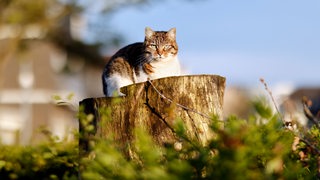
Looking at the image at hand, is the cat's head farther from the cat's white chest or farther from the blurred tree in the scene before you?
the blurred tree

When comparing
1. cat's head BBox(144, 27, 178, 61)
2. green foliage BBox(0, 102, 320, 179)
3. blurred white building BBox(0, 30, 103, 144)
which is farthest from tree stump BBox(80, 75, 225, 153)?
blurred white building BBox(0, 30, 103, 144)

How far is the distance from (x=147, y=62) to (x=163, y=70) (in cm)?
18

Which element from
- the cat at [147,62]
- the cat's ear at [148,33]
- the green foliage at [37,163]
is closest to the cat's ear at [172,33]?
the cat at [147,62]

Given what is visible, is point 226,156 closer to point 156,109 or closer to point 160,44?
point 156,109

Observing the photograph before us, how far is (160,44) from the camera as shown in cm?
715

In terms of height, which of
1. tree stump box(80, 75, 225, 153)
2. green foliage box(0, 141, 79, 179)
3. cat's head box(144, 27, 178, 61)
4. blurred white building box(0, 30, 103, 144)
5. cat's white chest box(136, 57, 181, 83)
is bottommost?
green foliage box(0, 141, 79, 179)

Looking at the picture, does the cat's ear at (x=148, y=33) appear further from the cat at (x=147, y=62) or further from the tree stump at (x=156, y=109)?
the tree stump at (x=156, y=109)

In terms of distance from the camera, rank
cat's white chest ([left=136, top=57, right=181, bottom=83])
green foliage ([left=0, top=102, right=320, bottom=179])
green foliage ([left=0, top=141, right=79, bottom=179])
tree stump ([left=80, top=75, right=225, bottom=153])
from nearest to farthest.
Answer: green foliage ([left=0, top=102, right=320, bottom=179])
tree stump ([left=80, top=75, right=225, bottom=153])
green foliage ([left=0, top=141, right=79, bottom=179])
cat's white chest ([left=136, top=57, right=181, bottom=83])

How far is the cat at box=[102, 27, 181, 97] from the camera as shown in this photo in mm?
7016

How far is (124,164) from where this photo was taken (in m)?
3.34

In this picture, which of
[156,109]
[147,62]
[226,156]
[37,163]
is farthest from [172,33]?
[226,156]

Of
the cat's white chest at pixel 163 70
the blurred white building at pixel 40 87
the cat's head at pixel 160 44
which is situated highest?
the blurred white building at pixel 40 87

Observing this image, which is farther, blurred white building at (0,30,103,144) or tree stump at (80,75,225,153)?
blurred white building at (0,30,103,144)

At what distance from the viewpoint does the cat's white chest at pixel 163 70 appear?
22.8 ft
